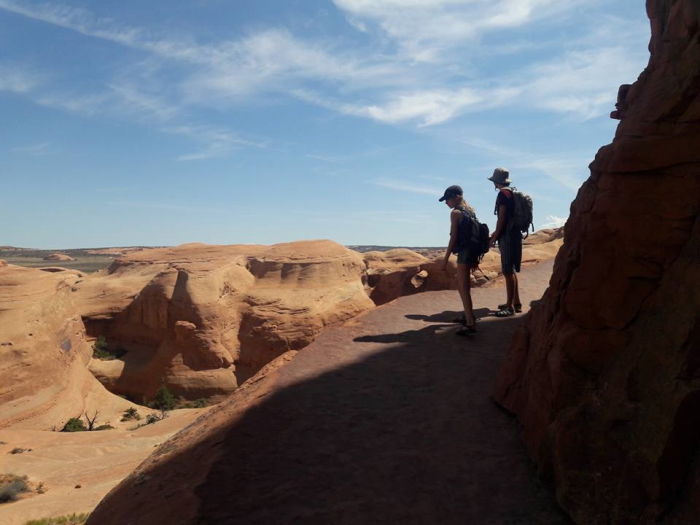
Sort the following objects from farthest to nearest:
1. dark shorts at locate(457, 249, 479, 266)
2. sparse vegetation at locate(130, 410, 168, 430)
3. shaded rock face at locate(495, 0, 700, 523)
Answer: sparse vegetation at locate(130, 410, 168, 430) < dark shorts at locate(457, 249, 479, 266) < shaded rock face at locate(495, 0, 700, 523)

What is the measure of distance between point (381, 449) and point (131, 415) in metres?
15.3

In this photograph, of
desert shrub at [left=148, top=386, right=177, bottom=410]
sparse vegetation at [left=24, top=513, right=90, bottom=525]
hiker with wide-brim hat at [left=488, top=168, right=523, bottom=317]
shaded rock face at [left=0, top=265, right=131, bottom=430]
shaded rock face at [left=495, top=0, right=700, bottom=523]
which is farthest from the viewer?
desert shrub at [left=148, top=386, right=177, bottom=410]

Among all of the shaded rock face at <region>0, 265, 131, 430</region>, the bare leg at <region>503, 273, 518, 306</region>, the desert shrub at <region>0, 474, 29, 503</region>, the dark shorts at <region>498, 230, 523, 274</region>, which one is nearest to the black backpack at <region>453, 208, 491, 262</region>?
the dark shorts at <region>498, 230, 523, 274</region>

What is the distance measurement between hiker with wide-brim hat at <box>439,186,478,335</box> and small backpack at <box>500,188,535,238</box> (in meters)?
0.51

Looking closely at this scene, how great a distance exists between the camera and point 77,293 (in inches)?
835

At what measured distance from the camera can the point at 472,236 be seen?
20.6 feet

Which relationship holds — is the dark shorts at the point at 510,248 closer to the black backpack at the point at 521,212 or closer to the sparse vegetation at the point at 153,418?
the black backpack at the point at 521,212

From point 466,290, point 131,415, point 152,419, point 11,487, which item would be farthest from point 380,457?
point 131,415

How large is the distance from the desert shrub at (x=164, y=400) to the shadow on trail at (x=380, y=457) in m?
14.0

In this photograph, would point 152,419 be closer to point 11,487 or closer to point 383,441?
point 11,487

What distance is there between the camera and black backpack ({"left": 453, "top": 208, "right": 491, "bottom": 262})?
6270mm

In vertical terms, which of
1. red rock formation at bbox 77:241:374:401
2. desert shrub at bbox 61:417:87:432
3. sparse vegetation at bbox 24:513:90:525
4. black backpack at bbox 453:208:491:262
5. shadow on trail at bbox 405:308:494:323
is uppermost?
black backpack at bbox 453:208:491:262

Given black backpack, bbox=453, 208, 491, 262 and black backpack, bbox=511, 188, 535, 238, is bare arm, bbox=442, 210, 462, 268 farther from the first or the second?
black backpack, bbox=511, 188, 535, 238

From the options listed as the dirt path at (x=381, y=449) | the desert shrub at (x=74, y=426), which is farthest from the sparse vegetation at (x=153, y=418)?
the dirt path at (x=381, y=449)
